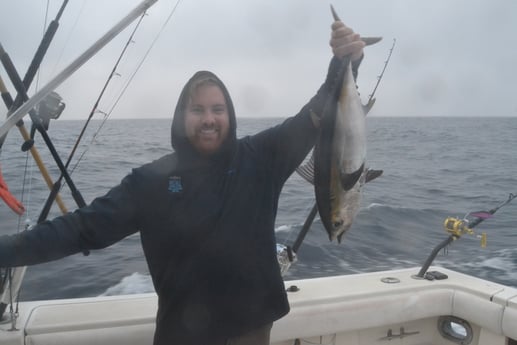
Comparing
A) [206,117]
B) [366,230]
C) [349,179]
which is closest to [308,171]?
[349,179]

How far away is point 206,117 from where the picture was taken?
2.30 meters

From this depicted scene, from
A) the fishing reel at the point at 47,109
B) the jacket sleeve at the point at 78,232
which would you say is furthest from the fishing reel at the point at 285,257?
the fishing reel at the point at 47,109

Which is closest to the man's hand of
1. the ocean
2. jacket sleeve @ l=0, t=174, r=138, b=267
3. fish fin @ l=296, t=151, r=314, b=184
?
fish fin @ l=296, t=151, r=314, b=184

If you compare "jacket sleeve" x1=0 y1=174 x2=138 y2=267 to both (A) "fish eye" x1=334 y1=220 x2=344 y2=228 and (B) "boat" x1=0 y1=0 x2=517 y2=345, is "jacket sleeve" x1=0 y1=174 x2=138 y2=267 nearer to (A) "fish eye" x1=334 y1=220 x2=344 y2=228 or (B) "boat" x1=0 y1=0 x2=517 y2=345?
(B) "boat" x1=0 y1=0 x2=517 y2=345

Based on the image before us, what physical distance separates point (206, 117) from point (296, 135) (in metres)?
0.45

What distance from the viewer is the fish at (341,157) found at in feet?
6.47

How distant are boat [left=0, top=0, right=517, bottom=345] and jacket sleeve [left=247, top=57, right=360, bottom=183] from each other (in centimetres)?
123

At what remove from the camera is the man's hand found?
2076mm

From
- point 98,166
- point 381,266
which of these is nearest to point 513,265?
point 381,266

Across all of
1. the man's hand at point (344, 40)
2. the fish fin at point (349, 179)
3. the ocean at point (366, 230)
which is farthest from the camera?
the ocean at point (366, 230)

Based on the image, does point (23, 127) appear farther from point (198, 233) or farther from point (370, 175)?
point (370, 175)

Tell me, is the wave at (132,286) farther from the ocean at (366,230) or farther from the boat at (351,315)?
the boat at (351,315)

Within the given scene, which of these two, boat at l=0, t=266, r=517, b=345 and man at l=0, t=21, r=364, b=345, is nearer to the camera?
man at l=0, t=21, r=364, b=345

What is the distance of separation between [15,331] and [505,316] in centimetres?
320
